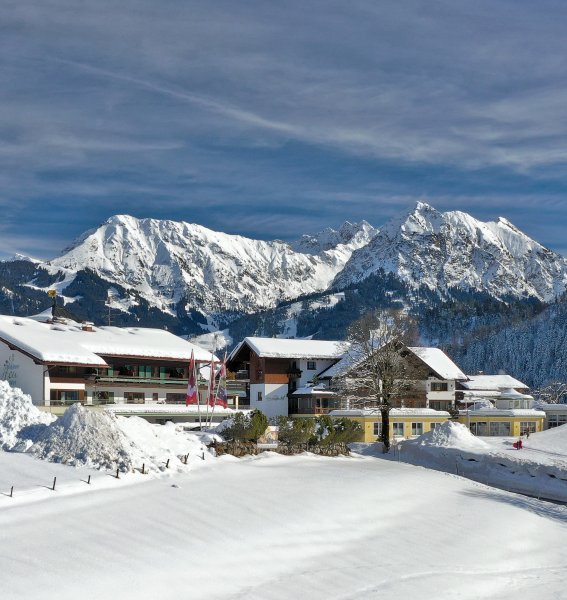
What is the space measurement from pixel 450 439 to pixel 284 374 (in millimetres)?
33462

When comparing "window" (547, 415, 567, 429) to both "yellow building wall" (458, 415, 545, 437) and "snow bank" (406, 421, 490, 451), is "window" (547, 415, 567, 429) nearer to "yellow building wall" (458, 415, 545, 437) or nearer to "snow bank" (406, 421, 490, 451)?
"yellow building wall" (458, 415, 545, 437)

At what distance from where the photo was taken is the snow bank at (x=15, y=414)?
1469 inches

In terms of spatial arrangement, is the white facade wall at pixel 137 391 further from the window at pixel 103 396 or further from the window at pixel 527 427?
the window at pixel 527 427

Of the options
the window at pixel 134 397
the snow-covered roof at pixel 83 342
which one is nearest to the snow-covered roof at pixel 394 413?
the snow-covered roof at pixel 83 342

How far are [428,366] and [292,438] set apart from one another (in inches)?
1688

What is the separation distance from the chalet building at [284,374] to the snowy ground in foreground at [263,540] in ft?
167

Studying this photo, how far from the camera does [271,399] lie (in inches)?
3597

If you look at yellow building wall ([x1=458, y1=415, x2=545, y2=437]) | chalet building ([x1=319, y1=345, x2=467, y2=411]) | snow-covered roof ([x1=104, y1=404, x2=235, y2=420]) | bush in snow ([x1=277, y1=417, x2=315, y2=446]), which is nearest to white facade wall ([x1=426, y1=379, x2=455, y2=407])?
chalet building ([x1=319, y1=345, x2=467, y2=411])

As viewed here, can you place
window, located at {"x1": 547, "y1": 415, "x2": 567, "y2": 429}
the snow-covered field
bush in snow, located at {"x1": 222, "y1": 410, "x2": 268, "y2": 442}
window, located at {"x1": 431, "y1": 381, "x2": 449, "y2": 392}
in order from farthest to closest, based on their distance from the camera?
1. window, located at {"x1": 547, "y1": 415, "x2": 567, "y2": 429}
2. window, located at {"x1": 431, "y1": 381, "x2": 449, "y2": 392}
3. bush in snow, located at {"x1": 222, "y1": 410, "x2": 268, "y2": 442}
4. the snow-covered field

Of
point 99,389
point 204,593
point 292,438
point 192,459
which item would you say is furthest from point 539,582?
point 99,389

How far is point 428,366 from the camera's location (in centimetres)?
9075

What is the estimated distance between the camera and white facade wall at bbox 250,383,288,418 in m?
91.3

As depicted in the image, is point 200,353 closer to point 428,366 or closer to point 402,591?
point 428,366

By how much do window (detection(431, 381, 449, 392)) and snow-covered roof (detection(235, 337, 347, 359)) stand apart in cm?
1115
